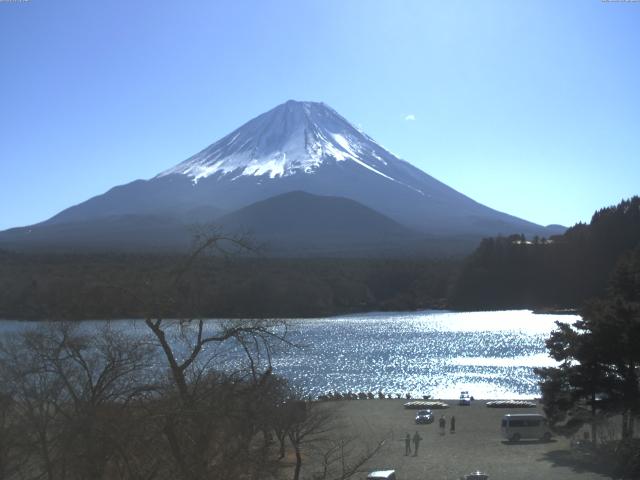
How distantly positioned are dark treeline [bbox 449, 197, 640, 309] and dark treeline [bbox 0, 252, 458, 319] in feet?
15.5

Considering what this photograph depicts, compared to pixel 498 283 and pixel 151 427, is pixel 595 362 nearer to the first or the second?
pixel 151 427

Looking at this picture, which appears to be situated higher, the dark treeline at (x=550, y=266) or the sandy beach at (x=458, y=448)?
the dark treeline at (x=550, y=266)

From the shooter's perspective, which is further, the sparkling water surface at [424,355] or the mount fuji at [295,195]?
the mount fuji at [295,195]

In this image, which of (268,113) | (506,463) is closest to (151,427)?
(506,463)

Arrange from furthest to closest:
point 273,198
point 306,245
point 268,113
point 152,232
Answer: point 268,113 < point 273,198 < point 306,245 < point 152,232

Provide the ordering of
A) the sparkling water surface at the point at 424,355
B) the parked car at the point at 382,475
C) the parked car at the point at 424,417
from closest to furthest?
the parked car at the point at 382,475 < the parked car at the point at 424,417 < the sparkling water surface at the point at 424,355

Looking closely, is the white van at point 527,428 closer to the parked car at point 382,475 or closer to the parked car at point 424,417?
the parked car at point 424,417

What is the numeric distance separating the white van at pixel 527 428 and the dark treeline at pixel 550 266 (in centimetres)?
3786

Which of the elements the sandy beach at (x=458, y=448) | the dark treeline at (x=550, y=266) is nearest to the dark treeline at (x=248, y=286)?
the sandy beach at (x=458, y=448)

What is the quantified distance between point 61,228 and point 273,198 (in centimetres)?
2553

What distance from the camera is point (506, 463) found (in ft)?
41.7

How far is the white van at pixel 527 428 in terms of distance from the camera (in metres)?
15.1

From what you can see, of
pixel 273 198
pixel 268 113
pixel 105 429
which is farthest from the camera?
pixel 268 113

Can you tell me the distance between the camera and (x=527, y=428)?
15.1m
